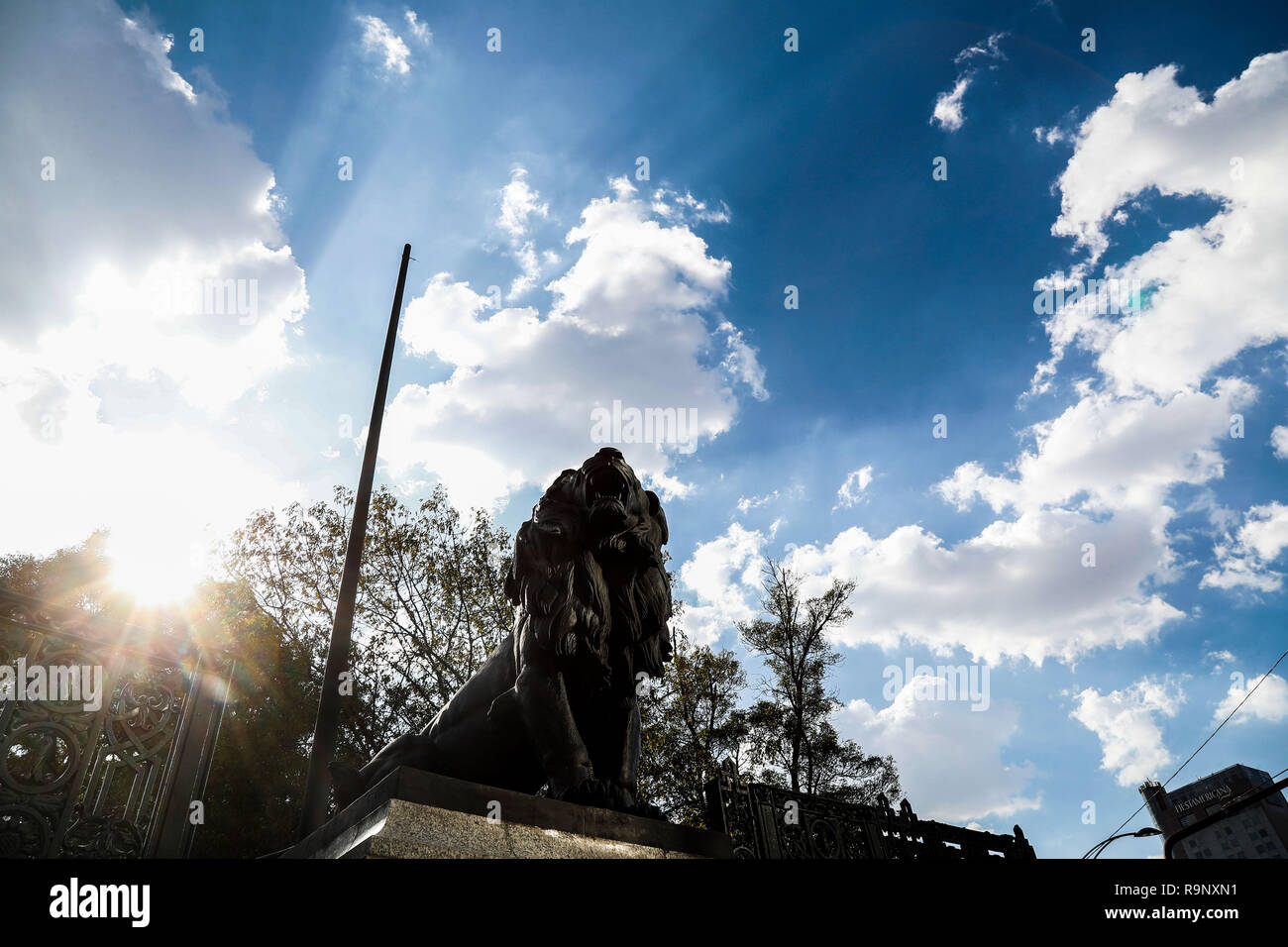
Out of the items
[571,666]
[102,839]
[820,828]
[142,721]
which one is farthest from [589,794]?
[820,828]

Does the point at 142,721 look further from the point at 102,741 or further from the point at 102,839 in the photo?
the point at 102,839

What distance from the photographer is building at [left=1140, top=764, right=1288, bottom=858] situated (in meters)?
33.3

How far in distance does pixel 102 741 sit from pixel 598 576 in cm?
317

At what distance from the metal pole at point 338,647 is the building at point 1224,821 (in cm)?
3407

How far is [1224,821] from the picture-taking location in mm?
31484

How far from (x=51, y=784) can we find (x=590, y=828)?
10.2ft

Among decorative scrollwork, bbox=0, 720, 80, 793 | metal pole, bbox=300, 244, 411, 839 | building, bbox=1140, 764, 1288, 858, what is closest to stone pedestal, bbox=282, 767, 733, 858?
decorative scrollwork, bbox=0, 720, 80, 793

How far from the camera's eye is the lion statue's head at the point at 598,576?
355 centimetres

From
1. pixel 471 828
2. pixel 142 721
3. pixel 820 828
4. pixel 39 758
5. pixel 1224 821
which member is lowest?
pixel 1224 821

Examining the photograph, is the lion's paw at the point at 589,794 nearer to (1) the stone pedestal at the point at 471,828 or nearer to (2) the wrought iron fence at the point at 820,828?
(1) the stone pedestal at the point at 471,828

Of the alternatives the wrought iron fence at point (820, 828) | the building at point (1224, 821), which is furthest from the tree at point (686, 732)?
the building at point (1224, 821)
